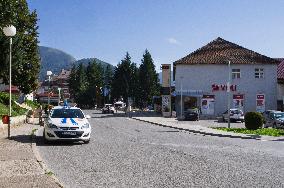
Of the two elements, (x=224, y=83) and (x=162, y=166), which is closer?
(x=162, y=166)

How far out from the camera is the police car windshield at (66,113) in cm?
2083

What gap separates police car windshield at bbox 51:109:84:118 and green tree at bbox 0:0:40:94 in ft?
60.3

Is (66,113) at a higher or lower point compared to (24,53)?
lower

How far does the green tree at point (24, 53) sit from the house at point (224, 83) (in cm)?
1856

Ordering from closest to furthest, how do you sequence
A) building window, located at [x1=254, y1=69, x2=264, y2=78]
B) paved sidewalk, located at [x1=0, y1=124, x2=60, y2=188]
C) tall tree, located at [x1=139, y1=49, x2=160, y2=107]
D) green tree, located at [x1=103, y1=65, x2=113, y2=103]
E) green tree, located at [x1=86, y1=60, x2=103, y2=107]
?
1. paved sidewalk, located at [x1=0, y1=124, x2=60, y2=188]
2. building window, located at [x1=254, y1=69, x2=264, y2=78]
3. tall tree, located at [x1=139, y1=49, x2=160, y2=107]
4. green tree, located at [x1=86, y1=60, x2=103, y2=107]
5. green tree, located at [x1=103, y1=65, x2=113, y2=103]

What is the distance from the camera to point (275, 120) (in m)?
34.9

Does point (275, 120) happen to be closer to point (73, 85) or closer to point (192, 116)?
point (192, 116)

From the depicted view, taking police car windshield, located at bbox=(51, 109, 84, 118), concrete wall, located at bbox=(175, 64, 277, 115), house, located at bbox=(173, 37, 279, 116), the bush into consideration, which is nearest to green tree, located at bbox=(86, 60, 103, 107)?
house, located at bbox=(173, 37, 279, 116)

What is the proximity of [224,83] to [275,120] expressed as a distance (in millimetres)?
25193

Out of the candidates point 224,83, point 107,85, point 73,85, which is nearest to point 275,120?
point 224,83

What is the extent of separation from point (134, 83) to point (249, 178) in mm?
107351

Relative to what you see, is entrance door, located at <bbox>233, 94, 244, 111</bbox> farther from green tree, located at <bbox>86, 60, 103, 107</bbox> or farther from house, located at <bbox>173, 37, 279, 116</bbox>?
green tree, located at <bbox>86, 60, 103, 107</bbox>

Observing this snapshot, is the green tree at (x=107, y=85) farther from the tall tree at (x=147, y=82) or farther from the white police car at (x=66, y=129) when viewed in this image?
the white police car at (x=66, y=129)

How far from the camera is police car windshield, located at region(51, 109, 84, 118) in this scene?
20828 millimetres
